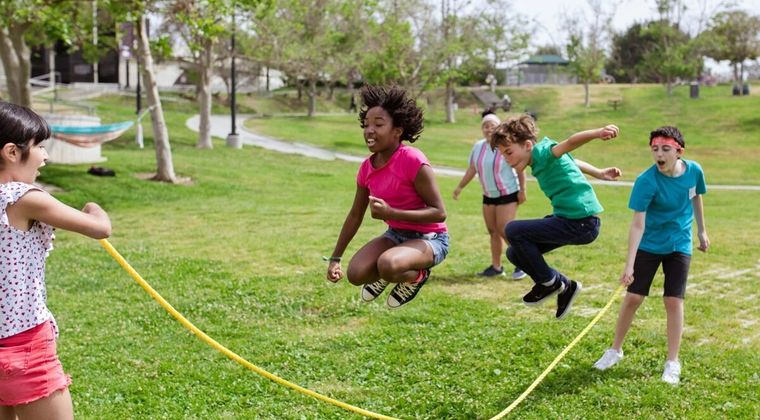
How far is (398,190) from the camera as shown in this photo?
5797 millimetres

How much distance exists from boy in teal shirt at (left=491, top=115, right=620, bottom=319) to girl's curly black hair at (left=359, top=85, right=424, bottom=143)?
0.81 m

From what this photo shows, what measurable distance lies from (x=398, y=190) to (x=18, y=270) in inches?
103

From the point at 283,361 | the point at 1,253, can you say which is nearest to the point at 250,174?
the point at 283,361

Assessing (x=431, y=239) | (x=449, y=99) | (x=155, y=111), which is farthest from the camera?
(x=449, y=99)

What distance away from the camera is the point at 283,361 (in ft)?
26.6

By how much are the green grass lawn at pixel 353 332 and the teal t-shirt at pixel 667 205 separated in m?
1.22

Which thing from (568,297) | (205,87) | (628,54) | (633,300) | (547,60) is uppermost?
(628,54)

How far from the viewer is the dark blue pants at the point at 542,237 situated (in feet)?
21.2

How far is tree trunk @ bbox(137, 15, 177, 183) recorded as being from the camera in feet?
72.7

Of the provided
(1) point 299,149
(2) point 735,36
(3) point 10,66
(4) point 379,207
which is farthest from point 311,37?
(4) point 379,207

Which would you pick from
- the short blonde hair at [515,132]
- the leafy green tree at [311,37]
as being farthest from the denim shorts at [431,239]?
the leafy green tree at [311,37]

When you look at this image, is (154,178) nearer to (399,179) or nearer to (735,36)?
(399,179)

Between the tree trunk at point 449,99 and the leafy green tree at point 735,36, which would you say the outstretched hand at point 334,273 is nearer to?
the tree trunk at point 449,99

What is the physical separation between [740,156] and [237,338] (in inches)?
1402
